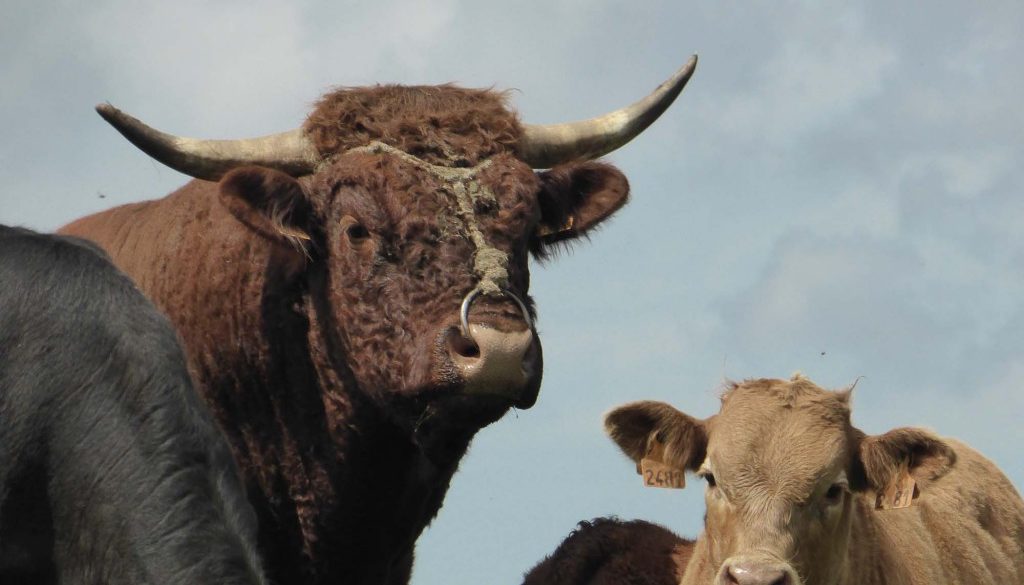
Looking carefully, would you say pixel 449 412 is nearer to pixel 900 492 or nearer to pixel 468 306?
pixel 468 306

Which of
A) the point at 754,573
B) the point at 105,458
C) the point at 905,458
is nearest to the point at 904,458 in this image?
the point at 905,458

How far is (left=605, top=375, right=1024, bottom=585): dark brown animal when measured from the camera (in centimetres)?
836

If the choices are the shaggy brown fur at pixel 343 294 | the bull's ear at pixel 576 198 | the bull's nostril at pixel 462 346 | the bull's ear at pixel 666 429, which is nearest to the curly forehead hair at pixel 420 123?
the shaggy brown fur at pixel 343 294

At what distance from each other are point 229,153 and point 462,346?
1765mm

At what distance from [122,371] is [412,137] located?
316 centimetres

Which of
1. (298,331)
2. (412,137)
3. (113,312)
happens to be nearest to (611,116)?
(412,137)

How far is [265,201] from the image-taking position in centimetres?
807

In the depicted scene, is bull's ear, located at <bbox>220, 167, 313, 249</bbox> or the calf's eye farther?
the calf's eye

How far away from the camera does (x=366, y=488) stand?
8.32 meters

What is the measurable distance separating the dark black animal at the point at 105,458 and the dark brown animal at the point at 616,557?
16.8 ft

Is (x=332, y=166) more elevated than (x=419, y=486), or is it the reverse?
(x=332, y=166)

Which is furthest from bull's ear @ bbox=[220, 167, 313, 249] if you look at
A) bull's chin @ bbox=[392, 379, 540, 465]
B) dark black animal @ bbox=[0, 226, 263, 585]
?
dark black animal @ bbox=[0, 226, 263, 585]

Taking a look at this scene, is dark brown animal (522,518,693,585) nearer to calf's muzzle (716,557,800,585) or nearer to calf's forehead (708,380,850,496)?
calf's forehead (708,380,850,496)

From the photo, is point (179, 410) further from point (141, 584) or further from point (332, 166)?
point (332, 166)
